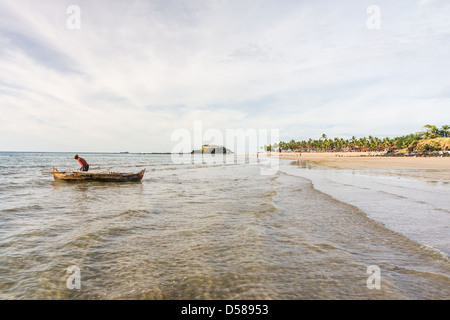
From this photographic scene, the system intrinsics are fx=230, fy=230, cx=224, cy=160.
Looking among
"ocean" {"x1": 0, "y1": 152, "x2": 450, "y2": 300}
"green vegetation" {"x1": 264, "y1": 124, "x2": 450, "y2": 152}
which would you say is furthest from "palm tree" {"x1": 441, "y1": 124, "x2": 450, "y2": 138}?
"ocean" {"x1": 0, "y1": 152, "x2": 450, "y2": 300}

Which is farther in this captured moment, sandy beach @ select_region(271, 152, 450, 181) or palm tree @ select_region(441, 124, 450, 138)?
palm tree @ select_region(441, 124, 450, 138)

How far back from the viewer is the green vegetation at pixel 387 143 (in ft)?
287

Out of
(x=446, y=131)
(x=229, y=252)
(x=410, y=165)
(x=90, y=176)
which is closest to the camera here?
(x=229, y=252)

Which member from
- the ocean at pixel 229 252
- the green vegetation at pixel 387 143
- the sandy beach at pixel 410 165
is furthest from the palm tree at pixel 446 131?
the ocean at pixel 229 252

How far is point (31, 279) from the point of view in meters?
4.66

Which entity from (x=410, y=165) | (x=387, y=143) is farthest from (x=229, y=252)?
(x=387, y=143)

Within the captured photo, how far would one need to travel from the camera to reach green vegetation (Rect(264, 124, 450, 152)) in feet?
287

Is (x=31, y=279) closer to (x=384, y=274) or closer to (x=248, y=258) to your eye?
(x=248, y=258)

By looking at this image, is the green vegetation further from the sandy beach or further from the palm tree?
the sandy beach

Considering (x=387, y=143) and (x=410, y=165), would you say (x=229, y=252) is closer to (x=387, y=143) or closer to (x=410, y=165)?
(x=410, y=165)

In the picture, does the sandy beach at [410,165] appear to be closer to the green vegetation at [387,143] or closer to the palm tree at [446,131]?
the green vegetation at [387,143]

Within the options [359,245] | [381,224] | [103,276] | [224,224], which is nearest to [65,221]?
[103,276]

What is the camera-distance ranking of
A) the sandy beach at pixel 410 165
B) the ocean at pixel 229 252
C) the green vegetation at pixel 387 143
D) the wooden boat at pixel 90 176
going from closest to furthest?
the ocean at pixel 229 252
the wooden boat at pixel 90 176
the sandy beach at pixel 410 165
the green vegetation at pixel 387 143

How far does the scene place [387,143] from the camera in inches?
4700
